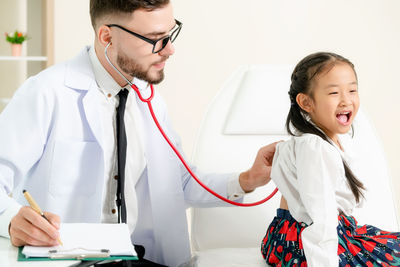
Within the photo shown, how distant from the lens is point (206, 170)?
1903 millimetres

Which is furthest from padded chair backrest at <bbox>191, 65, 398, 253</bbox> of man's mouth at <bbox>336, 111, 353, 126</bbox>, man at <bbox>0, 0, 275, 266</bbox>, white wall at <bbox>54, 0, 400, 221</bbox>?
white wall at <bbox>54, 0, 400, 221</bbox>

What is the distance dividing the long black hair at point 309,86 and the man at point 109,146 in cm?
14

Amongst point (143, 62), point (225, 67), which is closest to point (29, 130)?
point (143, 62)

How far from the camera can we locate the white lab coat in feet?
4.96

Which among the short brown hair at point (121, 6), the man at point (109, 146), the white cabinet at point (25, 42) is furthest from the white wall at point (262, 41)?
the short brown hair at point (121, 6)

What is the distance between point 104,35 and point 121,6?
105 millimetres

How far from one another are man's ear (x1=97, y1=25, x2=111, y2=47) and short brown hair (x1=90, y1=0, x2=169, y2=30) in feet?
0.17

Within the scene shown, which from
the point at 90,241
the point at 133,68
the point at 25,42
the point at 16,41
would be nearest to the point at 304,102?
the point at 133,68

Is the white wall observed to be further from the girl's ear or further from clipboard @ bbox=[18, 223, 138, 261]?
clipboard @ bbox=[18, 223, 138, 261]

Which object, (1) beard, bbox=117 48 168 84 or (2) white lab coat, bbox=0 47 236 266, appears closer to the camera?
(2) white lab coat, bbox=0 47 236 266

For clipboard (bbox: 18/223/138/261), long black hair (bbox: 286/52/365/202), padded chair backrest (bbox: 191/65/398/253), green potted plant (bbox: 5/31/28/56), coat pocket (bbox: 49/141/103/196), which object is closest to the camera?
clipboard (bbox: 18/223/138/261)

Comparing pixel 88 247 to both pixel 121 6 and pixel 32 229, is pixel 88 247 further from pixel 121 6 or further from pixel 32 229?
pixel 121 6

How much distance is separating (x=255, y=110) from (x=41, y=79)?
2.36 ft

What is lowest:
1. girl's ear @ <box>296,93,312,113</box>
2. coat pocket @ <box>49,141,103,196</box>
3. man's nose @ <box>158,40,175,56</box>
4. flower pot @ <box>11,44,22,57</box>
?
coat pocket @ <box>49,141,103,196</box>
